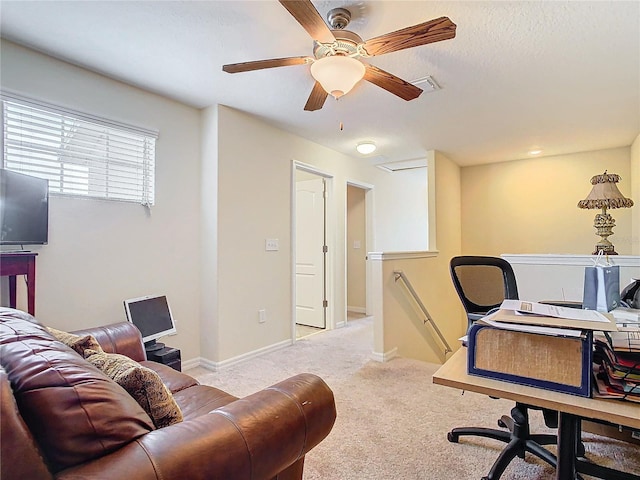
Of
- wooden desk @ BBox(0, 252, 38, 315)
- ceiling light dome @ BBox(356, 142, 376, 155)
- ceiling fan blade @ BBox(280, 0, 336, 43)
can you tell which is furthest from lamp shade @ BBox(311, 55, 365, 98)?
ceiling light dome @ BBox(356, 142, 376, 155)

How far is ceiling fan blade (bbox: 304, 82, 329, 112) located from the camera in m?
2.31

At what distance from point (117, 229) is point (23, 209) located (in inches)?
27.5

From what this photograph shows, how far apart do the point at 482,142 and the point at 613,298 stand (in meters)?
3.66

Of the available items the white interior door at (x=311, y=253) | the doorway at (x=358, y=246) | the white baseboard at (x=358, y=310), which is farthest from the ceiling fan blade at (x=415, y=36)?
the white baseboard at (x=358, y=310)

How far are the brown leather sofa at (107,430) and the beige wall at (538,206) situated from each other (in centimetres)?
531

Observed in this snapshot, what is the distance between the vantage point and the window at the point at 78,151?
230cm

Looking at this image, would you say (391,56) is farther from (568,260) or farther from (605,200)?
(605,200)

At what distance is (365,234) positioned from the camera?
5820mm

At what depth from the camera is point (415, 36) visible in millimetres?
1681

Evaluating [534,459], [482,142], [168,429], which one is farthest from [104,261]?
[482,142]

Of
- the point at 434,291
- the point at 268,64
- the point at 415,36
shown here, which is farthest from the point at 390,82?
the point at 434,291

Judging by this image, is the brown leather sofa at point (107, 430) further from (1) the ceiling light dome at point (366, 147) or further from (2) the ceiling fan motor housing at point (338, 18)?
(1) the ceiling light dome at point (366, 147)

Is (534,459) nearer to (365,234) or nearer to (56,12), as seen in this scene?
(56,12)

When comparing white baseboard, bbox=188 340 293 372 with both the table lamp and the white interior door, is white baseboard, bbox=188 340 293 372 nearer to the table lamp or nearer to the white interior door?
the white interior door
